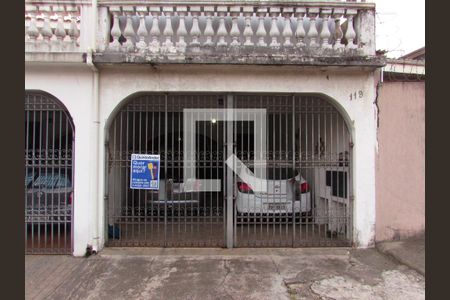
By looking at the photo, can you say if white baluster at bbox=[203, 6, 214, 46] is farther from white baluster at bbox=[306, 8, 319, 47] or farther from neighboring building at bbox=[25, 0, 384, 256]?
white baluster at bbox=[306, 8, 319, 47]

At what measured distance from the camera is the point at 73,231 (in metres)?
5.16

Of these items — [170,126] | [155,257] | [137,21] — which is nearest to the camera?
[155,257]

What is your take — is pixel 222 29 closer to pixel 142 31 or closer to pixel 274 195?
pixel 142 31

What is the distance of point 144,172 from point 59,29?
8.48 feet

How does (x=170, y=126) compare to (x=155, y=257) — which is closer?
(x=155, y=257)

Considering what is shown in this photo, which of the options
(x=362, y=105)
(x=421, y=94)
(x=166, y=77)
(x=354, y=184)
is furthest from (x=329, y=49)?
(x=166, y=77)

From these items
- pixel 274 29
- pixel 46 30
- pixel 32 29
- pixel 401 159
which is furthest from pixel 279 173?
pixel 32 29

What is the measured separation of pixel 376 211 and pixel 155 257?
363 centimetres

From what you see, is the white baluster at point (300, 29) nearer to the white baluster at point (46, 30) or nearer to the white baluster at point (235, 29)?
the white baluster at point (235, 29)

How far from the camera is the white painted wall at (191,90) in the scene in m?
5.18

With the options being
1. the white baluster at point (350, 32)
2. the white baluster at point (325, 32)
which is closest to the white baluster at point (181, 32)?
the white baluster at point (325, 32)

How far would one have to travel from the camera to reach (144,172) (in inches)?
216

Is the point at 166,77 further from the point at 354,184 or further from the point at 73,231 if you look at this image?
the point at 354,184

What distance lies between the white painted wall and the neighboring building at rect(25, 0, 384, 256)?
18mm
